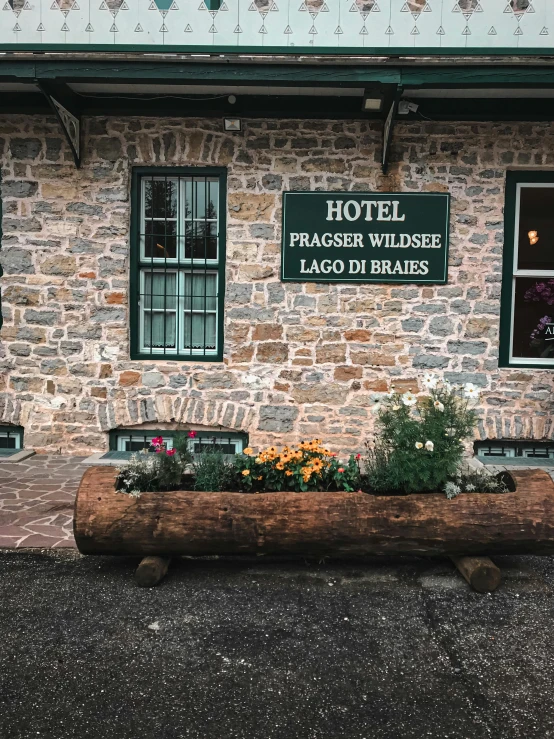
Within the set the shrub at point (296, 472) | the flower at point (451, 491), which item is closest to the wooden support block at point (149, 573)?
the shrub at point (296, 472)

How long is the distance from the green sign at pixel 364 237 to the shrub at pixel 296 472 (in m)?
3.08

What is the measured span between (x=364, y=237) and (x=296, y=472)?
3591 mm

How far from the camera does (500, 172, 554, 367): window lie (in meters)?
7.22

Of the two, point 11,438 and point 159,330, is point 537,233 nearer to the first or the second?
point 159,330

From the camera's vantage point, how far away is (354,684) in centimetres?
306

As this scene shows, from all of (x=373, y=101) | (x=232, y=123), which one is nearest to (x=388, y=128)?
(x=373, y=101)

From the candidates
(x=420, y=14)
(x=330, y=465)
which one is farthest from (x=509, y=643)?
(x=420, y=14)

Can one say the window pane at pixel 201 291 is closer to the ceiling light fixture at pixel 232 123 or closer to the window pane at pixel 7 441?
the ceiling light fixture at pixel 232 123

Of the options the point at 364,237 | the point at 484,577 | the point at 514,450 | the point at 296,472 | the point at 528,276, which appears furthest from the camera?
the point at 514,450

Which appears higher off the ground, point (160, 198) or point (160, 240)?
point (160, 198)

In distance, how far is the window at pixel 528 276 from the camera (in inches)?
284

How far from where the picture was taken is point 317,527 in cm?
412

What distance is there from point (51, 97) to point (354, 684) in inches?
237

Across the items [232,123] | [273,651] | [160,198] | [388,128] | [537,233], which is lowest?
[273,651]
